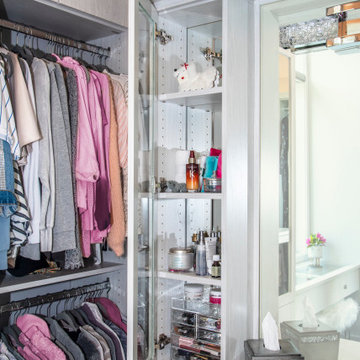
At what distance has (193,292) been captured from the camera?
177 cm

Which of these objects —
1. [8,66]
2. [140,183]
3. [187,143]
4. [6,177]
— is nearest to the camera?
[140,183]

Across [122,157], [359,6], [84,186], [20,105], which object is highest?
[359,6]

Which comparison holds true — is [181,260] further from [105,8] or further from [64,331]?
[105,8]

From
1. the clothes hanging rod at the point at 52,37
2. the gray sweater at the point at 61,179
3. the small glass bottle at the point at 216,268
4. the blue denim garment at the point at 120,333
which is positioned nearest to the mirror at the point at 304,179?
the small glass bottle at the point at 216,268

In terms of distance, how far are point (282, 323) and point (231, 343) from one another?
0.26 metres

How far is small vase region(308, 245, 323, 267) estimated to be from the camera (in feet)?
5.70

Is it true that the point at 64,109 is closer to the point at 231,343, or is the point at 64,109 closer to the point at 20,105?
the point at 20,105

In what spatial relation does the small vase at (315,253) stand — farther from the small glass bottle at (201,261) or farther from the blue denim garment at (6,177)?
the blue denim garment at (6,177)

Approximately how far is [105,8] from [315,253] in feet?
4.64

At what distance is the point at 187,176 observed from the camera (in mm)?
1717

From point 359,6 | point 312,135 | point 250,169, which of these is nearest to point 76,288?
point 250,169

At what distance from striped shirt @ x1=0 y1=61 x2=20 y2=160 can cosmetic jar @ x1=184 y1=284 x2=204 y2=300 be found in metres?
0.85

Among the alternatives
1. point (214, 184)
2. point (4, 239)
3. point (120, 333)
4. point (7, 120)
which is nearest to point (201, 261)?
point (214, 184)

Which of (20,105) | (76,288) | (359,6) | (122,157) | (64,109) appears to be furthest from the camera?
(76,288)
